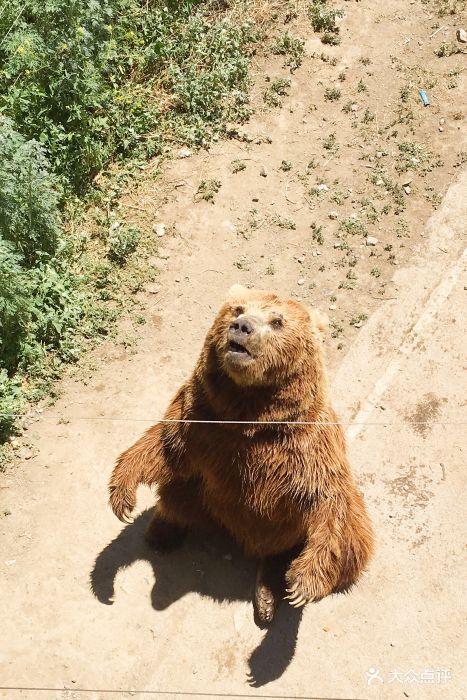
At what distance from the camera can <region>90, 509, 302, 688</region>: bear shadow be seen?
180 inches

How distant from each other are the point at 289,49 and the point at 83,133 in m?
2.29

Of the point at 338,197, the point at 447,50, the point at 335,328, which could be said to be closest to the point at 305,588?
the point at 335,328

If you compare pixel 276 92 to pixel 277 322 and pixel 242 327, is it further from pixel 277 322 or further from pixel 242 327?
pixel 242 327

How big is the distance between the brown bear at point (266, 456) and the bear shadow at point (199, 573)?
208 mm

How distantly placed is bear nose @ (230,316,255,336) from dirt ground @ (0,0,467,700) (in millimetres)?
1942

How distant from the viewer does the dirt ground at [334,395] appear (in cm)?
449

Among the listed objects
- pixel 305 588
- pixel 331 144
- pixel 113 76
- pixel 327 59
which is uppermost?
pixel 113 76

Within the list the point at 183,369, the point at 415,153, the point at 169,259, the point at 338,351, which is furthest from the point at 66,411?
the point at 415,153

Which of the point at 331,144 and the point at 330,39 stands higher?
the point at 330,39

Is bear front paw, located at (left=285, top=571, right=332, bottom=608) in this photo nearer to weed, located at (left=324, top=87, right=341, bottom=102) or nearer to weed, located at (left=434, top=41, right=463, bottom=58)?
weed, located at (left=324, top=87, right=341, bottom=102)

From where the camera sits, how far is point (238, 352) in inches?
140

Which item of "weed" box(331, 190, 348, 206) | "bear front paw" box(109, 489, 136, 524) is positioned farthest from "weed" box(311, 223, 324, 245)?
"bear front paw" box(109, 489, 136, 524)

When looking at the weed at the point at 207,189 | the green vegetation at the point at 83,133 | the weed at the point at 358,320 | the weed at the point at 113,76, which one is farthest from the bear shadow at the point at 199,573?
the weed at the point at 113,76

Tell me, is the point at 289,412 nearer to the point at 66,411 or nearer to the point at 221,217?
the point at 66,411
